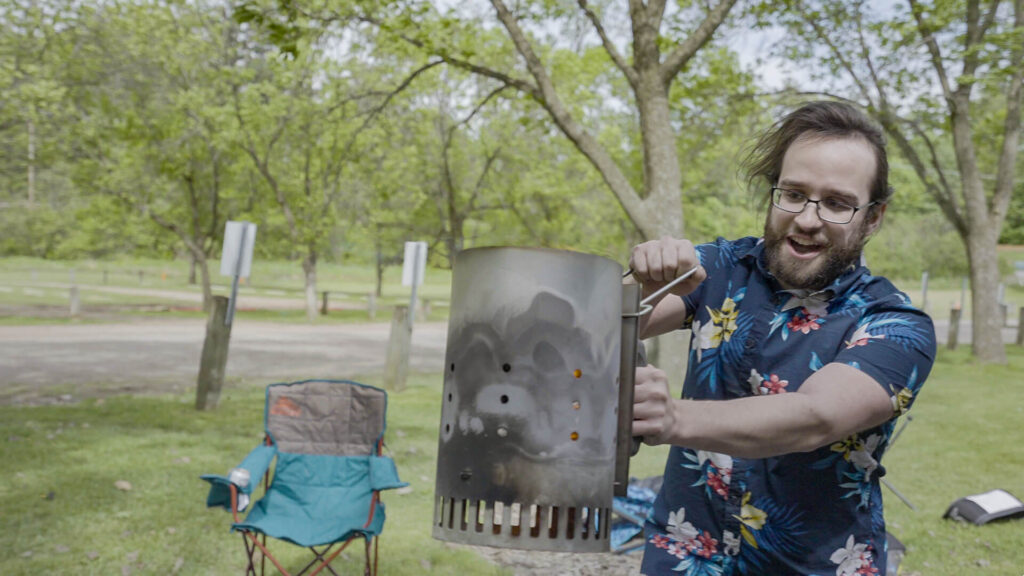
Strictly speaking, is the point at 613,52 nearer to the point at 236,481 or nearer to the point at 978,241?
the point at 236,481

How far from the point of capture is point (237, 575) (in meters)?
5.05

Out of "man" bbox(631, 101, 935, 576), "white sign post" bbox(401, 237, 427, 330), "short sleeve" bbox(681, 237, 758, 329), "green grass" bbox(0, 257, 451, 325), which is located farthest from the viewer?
"green grass" bbox(0, 257, 451, 325)

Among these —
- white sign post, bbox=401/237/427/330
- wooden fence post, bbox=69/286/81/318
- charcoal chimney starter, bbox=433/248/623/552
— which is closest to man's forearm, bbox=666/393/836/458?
charcoal chimney starter, bbox=433/248/623/552

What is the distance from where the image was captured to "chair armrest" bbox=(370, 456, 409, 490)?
5.05 metres

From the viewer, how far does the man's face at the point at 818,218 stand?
1.66m

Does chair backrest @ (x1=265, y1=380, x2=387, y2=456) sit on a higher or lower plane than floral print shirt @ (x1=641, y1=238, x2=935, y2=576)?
lower

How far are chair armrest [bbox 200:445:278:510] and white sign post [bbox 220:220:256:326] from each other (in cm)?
515

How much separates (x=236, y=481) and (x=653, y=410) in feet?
12.9

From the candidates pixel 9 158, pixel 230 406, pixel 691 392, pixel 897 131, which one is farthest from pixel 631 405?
pixel 9 158

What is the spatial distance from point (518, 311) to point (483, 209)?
28800 millimetres

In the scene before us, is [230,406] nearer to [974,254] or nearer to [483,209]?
[974,254]

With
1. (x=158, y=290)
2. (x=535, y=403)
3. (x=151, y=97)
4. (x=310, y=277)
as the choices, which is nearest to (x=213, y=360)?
Answer: (x=535, y=403)

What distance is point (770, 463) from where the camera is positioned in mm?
1810

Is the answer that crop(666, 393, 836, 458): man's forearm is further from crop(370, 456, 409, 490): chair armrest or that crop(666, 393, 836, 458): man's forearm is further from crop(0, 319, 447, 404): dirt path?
crop(0, 319, 447, 404): dirt path
